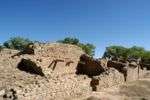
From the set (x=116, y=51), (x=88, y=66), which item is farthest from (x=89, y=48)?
(x=88, y=66)

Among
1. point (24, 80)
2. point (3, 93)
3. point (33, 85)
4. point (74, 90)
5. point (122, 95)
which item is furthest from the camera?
point (122, 95)

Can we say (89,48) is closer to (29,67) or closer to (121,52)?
(121,52)

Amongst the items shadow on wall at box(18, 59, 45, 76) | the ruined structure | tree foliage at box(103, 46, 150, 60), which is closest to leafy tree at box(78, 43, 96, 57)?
tree foliage at box(103, 46, 150, 60)

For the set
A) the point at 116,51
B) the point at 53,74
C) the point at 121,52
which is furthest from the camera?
the point at 116,51

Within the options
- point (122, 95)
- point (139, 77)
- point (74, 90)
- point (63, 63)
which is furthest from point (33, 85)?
point (139, 77)

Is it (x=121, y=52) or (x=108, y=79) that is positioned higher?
(x=121, y=52)

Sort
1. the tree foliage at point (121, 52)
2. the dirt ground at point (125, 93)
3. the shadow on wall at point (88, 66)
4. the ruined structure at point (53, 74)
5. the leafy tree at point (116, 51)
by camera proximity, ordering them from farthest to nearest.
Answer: the leafy tree at point (116, 51), the tree foliage at point (121, 52), the shadow on wall at point (88, 66), the dirt ground at point (125, 93), the ruined structure at point (53, 74)

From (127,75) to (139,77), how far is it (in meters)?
3.75

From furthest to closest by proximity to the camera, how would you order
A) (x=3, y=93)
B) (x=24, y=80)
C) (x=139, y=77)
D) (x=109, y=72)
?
(x=139, y=77) < (x=109, y=72) < (x=24, y=80) < (x=3, y=93)

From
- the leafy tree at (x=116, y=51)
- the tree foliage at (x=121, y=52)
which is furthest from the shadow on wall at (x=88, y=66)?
the leafy tree at (x=116, y=51)

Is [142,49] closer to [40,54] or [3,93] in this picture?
[40,54]

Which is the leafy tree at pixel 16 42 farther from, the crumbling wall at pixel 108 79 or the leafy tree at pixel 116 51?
the crumbling wall at pixel 108 79

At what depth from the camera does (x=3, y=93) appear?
1284 centimetres

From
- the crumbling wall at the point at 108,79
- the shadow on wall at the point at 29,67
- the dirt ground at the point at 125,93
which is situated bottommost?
the dirt ground at the point at 125,93
